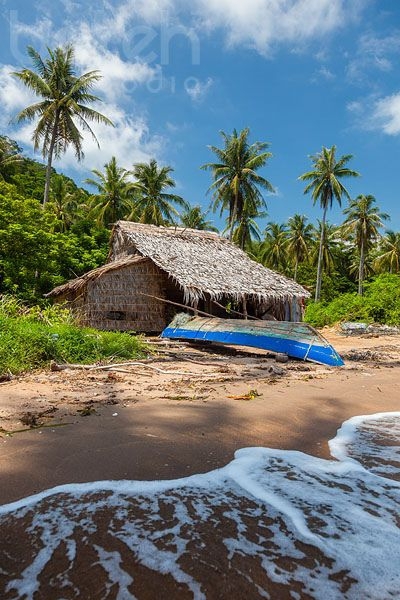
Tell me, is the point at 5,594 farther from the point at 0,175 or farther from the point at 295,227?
the point at 295,227

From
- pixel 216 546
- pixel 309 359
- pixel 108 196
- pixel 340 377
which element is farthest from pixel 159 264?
pixel 108 196

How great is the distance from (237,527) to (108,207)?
1143 inches

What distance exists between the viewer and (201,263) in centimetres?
1599

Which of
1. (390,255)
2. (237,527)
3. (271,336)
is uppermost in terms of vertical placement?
(390,255)

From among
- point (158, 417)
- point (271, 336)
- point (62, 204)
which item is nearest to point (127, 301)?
point (271, 336)

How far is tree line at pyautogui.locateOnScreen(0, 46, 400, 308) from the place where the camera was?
1698 cm

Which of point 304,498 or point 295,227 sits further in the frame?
point 295,227

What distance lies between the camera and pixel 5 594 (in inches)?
55.3

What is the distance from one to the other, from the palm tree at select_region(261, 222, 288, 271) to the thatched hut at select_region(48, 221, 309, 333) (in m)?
28.1

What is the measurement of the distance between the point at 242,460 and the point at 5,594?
68.5 inches

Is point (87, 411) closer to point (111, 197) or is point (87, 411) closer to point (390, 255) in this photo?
point (111, 197)

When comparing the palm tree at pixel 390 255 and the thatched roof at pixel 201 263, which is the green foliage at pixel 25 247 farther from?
the palm tree at pixel 390 255

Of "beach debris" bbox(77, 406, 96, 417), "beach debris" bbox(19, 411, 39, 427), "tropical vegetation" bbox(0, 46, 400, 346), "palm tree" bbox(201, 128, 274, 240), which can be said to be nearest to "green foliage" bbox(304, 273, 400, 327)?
"tropical vegetation" bbox(0, 46, 400, 346)

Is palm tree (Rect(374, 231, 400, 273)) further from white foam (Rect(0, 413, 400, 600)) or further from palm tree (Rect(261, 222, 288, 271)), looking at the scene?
white foam (Rect(0, 413, 400, 600))
